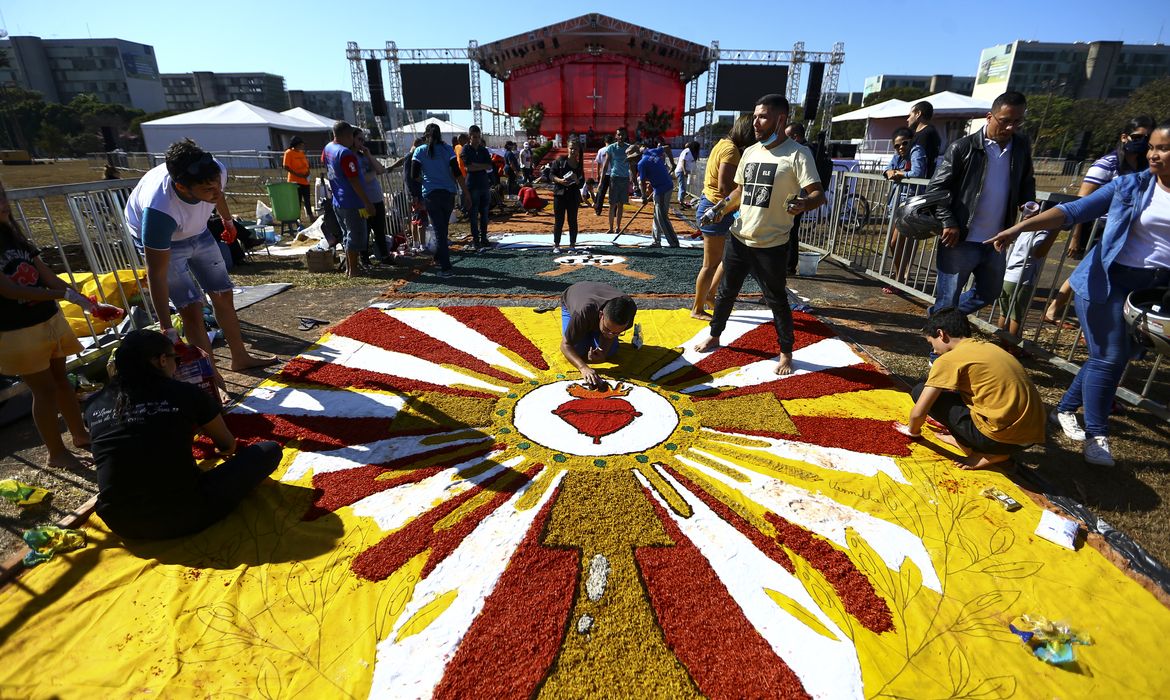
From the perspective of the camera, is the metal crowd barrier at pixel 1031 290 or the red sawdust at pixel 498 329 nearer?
the metal crowd barrier at pixel 1031 290

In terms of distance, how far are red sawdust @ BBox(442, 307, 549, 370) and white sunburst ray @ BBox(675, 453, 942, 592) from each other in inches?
72.6

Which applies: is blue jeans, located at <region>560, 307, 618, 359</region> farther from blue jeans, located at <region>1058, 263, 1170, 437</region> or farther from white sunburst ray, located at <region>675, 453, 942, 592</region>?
blue jeans, located at <region>1058, 263, 1170, 437</region>

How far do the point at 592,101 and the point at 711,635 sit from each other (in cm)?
3599

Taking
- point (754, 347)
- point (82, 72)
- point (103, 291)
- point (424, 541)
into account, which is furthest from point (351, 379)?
point (82, 72)

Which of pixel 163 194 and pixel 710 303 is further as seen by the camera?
pixel 710 303

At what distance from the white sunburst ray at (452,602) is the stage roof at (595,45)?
Answer: 117 feet

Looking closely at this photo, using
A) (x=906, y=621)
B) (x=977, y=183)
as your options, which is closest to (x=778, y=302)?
(x=977, y=183)

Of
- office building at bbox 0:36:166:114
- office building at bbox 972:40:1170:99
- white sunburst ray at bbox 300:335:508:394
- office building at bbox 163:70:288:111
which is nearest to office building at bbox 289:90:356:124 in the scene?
office building at bbox 163:70:288:111

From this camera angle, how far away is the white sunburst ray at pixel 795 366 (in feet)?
13.0

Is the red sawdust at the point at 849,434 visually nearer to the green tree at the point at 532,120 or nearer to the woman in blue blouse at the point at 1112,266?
the woman in blue blouse at the point at 1112,266

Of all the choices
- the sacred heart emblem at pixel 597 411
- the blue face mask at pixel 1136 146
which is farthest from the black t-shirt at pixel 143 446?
the blue face mask at pixel 1136 146

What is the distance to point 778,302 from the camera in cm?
392

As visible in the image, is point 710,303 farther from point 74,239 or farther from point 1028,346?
point 74,239

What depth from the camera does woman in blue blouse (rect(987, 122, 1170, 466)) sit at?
2783 mm
